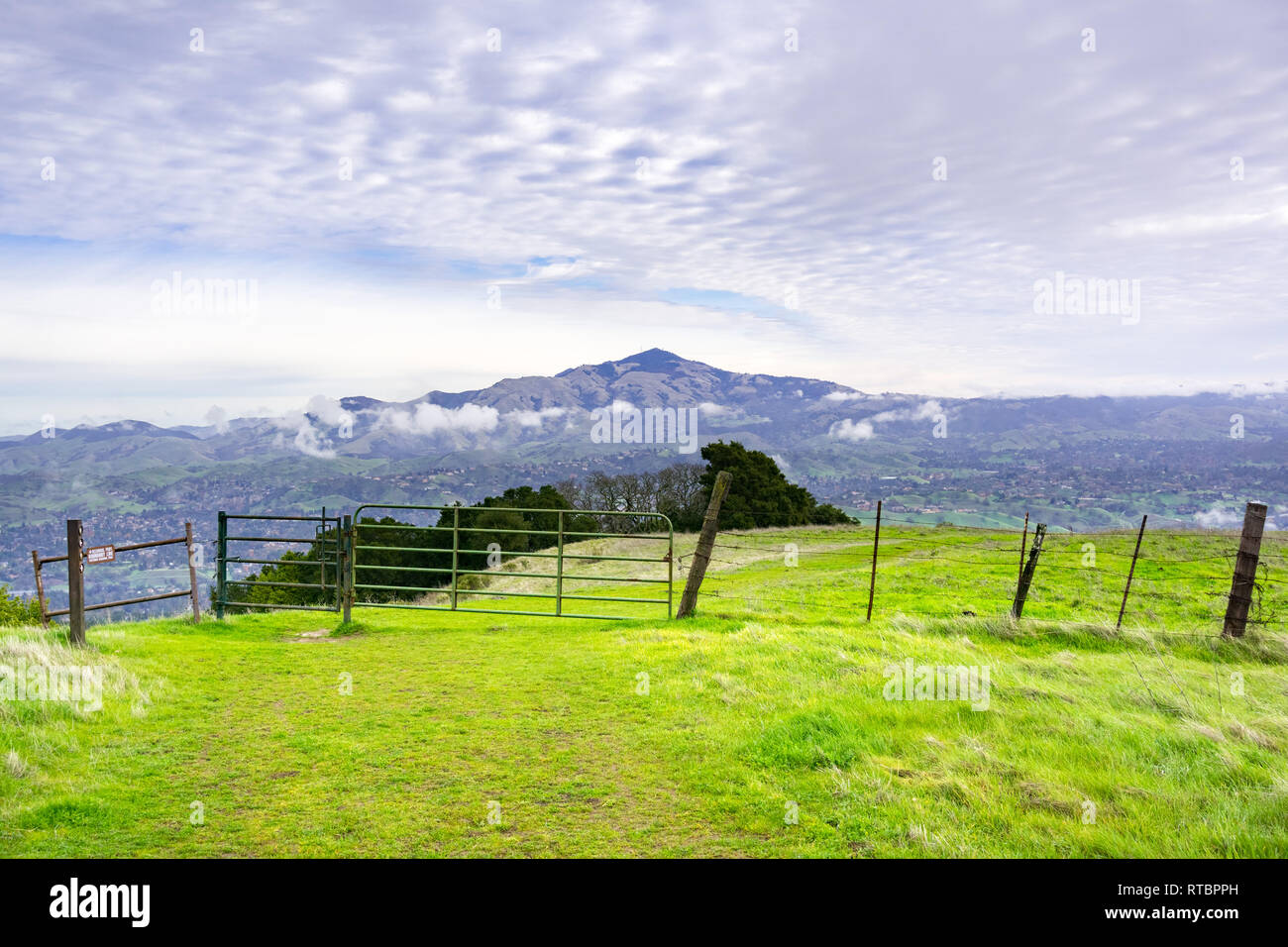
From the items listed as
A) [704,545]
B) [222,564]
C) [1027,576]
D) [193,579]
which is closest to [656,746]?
[704,545]

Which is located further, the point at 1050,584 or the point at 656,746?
the point at 1050,584

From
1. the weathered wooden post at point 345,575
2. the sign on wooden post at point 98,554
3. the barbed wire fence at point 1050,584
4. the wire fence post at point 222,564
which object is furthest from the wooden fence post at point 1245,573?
the wire fence post at point 222,564

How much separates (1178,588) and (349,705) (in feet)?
67.1

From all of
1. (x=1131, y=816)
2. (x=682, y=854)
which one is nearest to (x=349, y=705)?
(x=682, y=854)

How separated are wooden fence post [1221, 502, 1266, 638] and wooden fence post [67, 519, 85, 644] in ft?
53.0

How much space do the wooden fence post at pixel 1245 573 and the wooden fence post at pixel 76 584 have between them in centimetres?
1615

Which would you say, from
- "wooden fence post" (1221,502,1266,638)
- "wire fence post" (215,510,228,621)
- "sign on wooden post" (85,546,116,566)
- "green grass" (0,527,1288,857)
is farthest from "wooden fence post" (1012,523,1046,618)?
"sign on wooden post" (85,546,116,566)

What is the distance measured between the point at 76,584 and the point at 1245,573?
16547 mm

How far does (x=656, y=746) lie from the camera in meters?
6.66

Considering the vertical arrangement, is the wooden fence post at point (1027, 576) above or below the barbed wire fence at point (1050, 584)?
above

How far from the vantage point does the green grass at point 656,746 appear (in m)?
4.60

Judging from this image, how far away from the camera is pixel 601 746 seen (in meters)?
6.64

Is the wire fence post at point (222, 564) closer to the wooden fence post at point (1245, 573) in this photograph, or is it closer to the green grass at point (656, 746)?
the green grass at point (656, 746)

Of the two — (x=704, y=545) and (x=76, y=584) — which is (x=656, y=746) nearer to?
(x=704, y=545)
